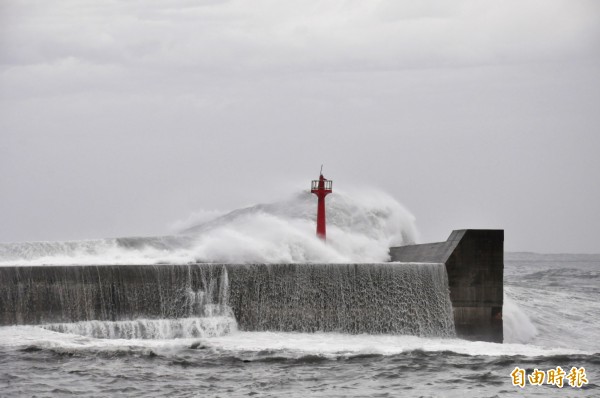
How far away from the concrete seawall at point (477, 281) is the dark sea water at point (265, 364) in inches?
34.1

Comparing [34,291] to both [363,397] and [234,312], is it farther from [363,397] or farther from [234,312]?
[363,397]

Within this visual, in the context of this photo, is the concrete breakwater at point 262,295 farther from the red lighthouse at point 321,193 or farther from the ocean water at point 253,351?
the red lighthouse at point 321,193

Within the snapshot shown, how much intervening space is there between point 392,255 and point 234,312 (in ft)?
22.2

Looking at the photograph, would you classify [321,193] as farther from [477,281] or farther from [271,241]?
[477,281]

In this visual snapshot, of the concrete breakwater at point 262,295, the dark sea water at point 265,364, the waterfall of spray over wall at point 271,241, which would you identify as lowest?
the dark sea water at point 265,364

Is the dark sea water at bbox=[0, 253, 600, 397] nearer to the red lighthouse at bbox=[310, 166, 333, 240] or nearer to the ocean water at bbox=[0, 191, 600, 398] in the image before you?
the ocean water at bbox=[0, 191, 600, 398]

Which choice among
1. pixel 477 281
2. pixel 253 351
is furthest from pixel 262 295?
pixel 477 281

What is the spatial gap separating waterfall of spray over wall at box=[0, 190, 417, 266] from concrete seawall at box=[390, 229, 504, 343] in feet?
11.8

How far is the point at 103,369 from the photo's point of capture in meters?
11.8

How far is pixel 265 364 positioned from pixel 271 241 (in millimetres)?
6819

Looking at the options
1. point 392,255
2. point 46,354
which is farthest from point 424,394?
point 392,255

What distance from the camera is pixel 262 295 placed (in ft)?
51.9

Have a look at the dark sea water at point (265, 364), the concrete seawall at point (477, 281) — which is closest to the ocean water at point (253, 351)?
the dark sea water at point (265, 364)

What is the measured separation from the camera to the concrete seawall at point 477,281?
54.4 ft
